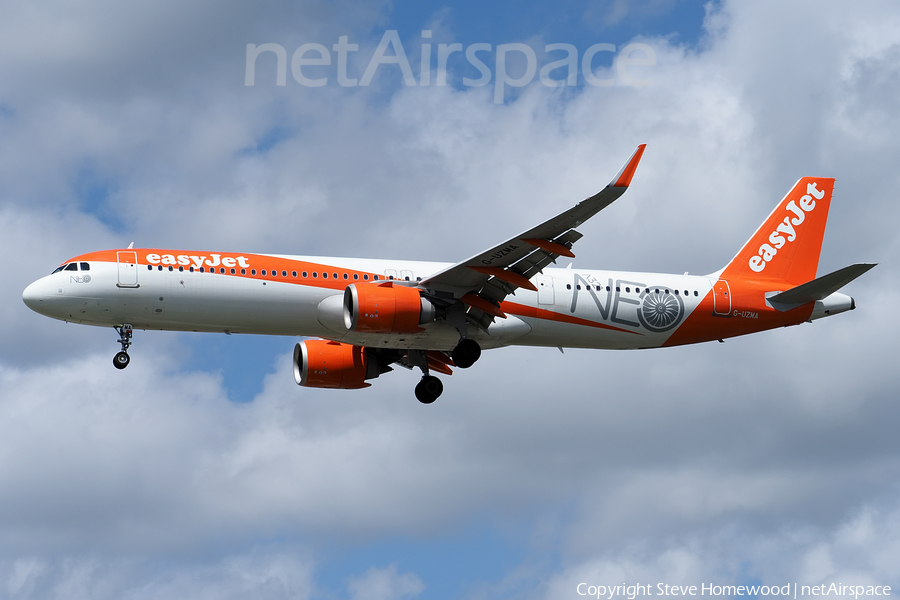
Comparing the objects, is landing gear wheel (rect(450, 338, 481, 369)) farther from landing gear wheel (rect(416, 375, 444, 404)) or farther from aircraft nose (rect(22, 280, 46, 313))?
aircraft nose (rect(22, 280, 46, 313))

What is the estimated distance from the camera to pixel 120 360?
42438mm

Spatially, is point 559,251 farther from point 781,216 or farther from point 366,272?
point 781,216

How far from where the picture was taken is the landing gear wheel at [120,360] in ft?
139

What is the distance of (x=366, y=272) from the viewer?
4369 cm

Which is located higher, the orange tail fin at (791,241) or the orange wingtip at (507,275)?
the orange tail fin at (791,241)

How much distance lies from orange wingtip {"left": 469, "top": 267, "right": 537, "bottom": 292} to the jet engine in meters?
9.02

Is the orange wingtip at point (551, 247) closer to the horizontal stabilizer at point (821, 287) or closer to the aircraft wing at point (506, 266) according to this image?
the aircraft wing at point (506, 266)

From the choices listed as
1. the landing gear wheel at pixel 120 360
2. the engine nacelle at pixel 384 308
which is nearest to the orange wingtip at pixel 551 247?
the engine nacelle at pixel 384 308

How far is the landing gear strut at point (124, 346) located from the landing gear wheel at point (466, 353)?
1148 centimetres

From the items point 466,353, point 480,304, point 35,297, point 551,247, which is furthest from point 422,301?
point 35,297

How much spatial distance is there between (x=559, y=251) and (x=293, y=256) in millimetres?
9764

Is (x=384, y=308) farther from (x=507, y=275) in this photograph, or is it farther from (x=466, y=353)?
(x=507, y=275)

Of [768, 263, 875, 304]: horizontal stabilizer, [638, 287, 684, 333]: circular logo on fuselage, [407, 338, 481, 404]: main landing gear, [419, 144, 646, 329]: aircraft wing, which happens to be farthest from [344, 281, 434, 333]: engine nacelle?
[768, 263, 875, 304]: horizontal stabilizer

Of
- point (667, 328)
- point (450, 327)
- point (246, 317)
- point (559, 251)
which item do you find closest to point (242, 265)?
point (246, 317)
